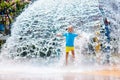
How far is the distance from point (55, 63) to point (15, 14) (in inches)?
280

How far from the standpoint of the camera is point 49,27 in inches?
592

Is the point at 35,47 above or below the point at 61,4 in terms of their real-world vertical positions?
below

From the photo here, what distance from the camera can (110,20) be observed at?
1490 centimetres

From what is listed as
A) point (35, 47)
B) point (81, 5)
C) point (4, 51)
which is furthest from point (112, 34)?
point (4, 51)

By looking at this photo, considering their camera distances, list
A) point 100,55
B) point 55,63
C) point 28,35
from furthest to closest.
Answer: point 28,35, point 100,55, point 55,63

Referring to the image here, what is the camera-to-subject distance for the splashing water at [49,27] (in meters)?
14.1

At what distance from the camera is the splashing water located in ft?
46.3

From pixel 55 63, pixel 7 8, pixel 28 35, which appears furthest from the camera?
pixel 7 8

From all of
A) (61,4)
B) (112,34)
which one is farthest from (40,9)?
(112,34)

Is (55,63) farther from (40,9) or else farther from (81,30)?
(40,9)

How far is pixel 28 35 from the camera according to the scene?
582 inches

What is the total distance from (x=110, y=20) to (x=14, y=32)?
3.66m

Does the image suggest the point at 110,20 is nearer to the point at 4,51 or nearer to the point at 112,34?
the point at 112,34

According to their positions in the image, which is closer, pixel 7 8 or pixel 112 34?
pixel 112 34
